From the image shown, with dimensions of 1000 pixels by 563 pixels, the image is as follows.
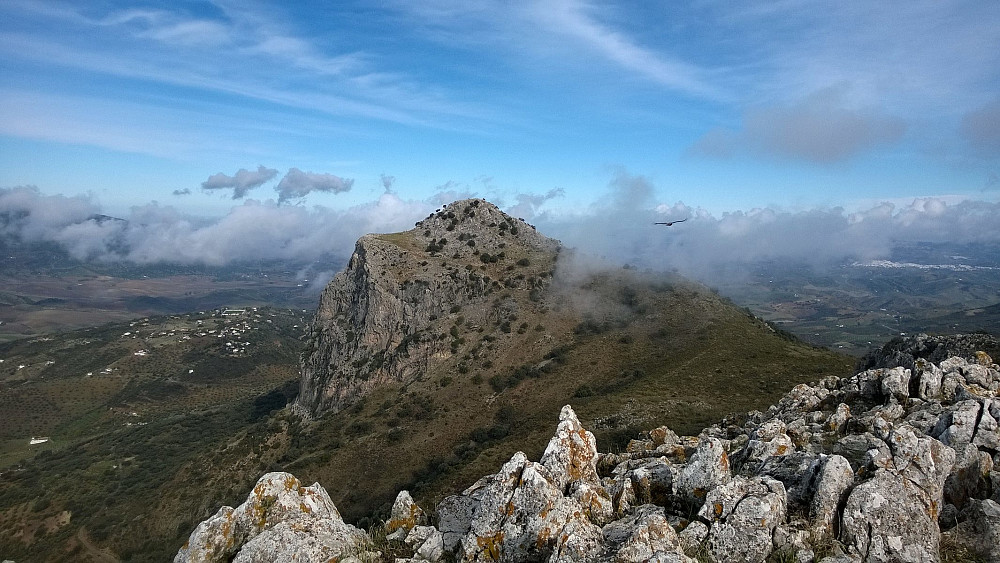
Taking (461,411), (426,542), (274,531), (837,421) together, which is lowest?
(461,411)

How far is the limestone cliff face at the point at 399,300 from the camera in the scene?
78.4m

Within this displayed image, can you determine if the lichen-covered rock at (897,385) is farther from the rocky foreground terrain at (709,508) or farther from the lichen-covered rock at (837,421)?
→ the lichen-covered rock at (837,421)

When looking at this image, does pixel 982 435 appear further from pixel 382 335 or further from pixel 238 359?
pixel 238 359

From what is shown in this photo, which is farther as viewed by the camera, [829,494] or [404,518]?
[404,518]

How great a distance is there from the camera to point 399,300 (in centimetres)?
8300

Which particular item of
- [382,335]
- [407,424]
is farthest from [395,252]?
[407,424]

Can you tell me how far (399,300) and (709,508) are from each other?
3008 inches

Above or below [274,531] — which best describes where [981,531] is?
above

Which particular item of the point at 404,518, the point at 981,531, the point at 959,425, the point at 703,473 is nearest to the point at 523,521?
the point at 703,473

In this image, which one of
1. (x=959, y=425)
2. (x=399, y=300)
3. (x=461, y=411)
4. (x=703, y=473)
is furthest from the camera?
(x=399, y=300)

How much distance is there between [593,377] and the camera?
204 ft

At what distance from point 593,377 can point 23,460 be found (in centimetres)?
13340

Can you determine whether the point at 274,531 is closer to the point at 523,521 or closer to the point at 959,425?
the point at 523,521

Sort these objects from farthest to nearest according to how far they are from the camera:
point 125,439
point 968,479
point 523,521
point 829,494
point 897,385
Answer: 1. point 125,439
2. point 897,385
3. point 968,479
4. point 523,521
5. point 829,494
